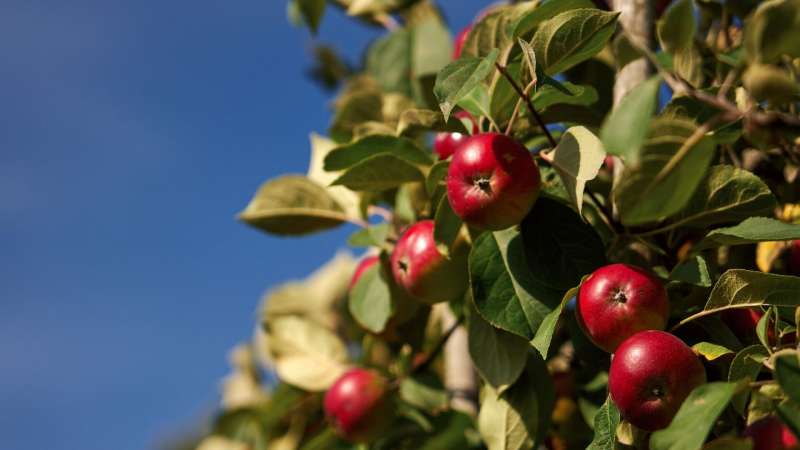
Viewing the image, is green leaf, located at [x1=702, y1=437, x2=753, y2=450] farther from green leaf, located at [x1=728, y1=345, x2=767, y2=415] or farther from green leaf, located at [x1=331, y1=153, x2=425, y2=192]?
green leaf, located at [x1=331, y1=153, x2=425, y2=192]

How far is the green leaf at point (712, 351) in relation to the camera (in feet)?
2.88

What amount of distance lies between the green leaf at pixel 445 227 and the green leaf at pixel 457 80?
0.84ft

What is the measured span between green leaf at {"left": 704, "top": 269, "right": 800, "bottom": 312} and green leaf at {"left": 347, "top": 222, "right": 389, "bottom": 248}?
657 mm

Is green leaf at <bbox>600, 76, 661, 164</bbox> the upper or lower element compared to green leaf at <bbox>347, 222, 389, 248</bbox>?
lower

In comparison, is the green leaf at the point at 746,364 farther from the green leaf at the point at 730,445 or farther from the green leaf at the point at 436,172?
the green leaf at the point at 436,172

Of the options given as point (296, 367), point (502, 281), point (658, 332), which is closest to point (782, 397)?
point (658, 332)

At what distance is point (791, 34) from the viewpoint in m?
0.71

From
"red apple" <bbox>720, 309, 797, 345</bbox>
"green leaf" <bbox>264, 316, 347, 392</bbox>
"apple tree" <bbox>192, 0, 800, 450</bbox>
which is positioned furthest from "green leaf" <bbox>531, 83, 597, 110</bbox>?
"green leaf" <bbox>264, 316, 347, 392</bbox>

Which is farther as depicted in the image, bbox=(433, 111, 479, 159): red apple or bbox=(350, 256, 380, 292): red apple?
bbox=(350, 256, 380, 292): red apple

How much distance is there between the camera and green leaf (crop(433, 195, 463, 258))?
1172 mm

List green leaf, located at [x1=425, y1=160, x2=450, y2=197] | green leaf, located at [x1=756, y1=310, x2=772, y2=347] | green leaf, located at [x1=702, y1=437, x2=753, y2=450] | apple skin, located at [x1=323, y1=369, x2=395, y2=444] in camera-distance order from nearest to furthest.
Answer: green leaf, located at [x1=702, y1=437, x2=753, y2=450]
green leaf, located at [x1=756, y1=310, x2=772, y2=347]
green leaf, located at [x1=425, y1=160, x2=450, y2=197]
apple skin, located at [x1=323, y1=369, x2=395, y2=444]

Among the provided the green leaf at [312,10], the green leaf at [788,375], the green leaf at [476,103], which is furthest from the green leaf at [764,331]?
the green leaf at [312,10]

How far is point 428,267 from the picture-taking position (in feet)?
4.06

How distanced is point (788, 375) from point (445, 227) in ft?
2.00
